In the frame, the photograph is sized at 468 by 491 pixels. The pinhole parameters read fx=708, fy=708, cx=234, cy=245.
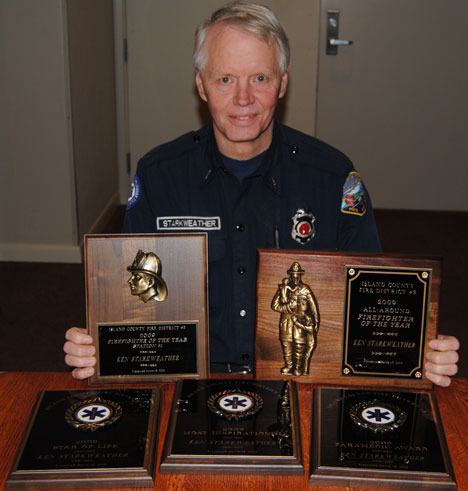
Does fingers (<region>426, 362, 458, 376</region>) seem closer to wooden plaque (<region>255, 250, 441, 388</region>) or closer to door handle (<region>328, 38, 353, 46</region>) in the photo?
wooden plaque (<region>255, 250, 441, 388</region>)

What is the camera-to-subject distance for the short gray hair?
62.7 inches

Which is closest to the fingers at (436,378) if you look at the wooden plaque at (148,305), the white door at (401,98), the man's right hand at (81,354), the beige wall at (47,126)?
the wooden plaque at (148,305)

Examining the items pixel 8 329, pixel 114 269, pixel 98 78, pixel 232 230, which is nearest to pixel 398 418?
pixel 114 269

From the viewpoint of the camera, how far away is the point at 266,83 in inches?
64.5

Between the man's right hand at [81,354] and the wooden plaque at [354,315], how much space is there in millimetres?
314

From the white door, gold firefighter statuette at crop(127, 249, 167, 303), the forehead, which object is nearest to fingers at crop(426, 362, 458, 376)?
gold firefighter statuette at crop(127, 249, 167, 303)

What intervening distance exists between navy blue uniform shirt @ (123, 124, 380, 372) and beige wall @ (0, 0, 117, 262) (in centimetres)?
209

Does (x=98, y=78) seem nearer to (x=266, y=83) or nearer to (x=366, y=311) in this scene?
(x=266, y=83)

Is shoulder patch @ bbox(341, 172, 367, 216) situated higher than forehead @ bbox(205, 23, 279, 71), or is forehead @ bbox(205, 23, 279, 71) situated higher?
forehead @ bbox(205, 23, 279, 71)

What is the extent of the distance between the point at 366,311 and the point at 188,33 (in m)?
3.68

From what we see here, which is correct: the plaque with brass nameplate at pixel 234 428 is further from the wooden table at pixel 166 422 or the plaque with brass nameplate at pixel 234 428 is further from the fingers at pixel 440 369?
the fingers at pixel 440 369

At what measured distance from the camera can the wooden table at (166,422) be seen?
3.54 ft

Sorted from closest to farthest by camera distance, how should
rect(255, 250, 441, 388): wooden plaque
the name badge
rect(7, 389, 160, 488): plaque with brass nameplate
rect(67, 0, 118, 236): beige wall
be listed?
rect(7, 389, 160, 488): plaque with brass nameplate, rect(255, 250, 441, 388): wooden plaque, the name badge, rect(67, 0, 118, 236): beige wall

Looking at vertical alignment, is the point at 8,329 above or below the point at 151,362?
below
